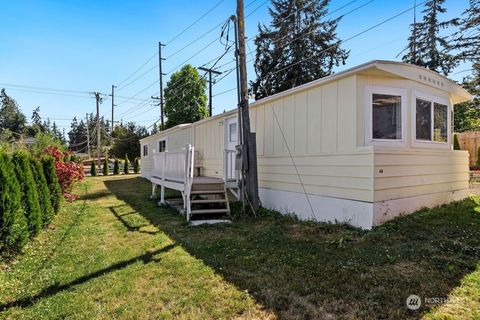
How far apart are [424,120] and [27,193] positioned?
6.98 m

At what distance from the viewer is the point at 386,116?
5.37m

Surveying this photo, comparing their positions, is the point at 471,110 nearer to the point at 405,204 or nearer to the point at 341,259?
the point at 405,204

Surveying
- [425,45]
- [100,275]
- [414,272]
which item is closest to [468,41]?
[425,45]

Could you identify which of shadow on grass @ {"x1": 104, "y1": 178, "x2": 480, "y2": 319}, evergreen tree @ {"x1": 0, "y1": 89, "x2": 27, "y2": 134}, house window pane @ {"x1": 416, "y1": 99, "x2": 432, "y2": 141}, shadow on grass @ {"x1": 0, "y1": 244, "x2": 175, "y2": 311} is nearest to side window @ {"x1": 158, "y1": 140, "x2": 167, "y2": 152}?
shadow on grass @ {"x1": 104, "y1": 178, "x2": 480, "y2": 319}

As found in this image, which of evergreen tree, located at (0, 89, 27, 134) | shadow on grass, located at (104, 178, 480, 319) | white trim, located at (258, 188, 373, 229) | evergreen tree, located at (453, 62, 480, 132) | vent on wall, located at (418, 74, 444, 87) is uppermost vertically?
evergreen tree, located at (0, 89, 27, 134)

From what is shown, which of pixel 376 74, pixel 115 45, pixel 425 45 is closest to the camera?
pixel 376 74

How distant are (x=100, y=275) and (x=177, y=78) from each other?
→ 24.8 meters

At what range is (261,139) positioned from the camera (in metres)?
7.56

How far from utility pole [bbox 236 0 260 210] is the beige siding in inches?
103

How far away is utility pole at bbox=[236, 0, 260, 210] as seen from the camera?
666cm

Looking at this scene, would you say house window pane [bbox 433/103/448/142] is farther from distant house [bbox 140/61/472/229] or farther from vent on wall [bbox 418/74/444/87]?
vent on wall [bbox 418/74/444/87]

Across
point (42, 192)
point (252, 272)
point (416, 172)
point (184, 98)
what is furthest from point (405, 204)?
point (184, 98)

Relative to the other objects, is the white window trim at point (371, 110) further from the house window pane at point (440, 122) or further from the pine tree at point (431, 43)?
the pine tree at point (431, 43)

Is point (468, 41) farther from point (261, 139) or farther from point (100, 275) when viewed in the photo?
point (100, 275)
